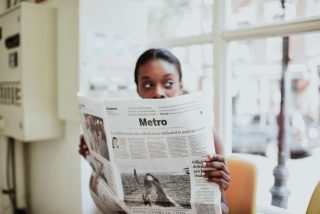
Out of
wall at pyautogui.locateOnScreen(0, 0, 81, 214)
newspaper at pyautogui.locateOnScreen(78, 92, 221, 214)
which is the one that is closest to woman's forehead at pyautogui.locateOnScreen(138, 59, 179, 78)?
newspaper at pyautogui.locateOnScreen(78, 92, 221, 214)

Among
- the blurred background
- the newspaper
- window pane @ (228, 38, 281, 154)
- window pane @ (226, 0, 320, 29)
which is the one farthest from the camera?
window pane @ (228, 38, 281, 154)

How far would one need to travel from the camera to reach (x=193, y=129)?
2.52 feet

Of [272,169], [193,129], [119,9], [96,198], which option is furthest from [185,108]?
[119,9]

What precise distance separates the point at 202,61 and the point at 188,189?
42.3 inches

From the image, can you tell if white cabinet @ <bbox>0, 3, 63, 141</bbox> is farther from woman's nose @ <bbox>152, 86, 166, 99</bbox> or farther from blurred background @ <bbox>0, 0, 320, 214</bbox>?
woman's nose @ <bbox>152, 86, 166, 99</bbox>

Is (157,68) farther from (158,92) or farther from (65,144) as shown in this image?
(65,144)

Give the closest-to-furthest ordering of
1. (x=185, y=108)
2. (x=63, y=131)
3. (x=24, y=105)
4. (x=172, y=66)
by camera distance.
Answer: (x=185, y=108) → (x=172, y=66) → (x=24, y=105) → (x=63, y=131)

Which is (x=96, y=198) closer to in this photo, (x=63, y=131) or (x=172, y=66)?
(x=172, y=66)

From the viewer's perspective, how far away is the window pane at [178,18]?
167 centimetres

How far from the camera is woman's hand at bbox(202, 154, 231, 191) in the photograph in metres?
0.79

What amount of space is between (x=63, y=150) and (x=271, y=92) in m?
2.14

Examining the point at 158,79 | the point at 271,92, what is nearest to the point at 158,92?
the point at 158,79

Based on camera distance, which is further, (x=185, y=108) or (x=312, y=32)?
(x=312, y=32)

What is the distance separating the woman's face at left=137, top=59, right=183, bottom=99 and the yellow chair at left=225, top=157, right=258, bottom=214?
425 mm
